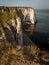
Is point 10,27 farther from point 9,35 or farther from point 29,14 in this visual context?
point 29,14

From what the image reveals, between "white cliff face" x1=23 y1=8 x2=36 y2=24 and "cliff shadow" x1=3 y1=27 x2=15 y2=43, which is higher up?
"cliff shadow" x1=3 y1=27 x2=15 y2=43

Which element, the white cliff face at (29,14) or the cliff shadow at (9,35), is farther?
the white cliff face at (29,14)

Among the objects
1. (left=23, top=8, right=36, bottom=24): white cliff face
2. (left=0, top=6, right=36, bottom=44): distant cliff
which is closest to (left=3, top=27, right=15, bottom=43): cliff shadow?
(left=0, top=6, right=36, bottom=44): distant cliff

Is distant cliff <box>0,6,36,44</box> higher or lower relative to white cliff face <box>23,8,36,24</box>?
higher

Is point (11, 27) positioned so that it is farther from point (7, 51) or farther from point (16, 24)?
point (7, 51)

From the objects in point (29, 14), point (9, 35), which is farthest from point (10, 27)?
point (29, 14)

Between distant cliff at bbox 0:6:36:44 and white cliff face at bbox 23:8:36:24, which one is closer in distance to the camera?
distant cliff at bbox 0:6:36:44

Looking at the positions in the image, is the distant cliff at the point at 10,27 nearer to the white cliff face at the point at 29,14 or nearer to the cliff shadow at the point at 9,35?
the cliff shadow at the point at 9,35

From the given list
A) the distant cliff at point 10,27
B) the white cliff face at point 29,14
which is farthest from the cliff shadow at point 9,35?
the white cliff face at point 29,14

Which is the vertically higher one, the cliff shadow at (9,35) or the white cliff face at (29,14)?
the cliff shadow at (9,35)

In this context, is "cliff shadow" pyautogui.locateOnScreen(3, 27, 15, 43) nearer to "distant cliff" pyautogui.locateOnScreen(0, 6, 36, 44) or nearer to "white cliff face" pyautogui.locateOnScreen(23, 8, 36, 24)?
"distant cliff" pyautogui.locateOnScreen(0, 6, 36, 44)

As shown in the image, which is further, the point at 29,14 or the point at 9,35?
the point at 29,14

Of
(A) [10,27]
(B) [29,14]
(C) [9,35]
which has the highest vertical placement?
(A) [10,27]

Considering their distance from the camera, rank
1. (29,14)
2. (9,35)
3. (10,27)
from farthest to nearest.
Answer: (29,14)
(10,27)
(9,35)
